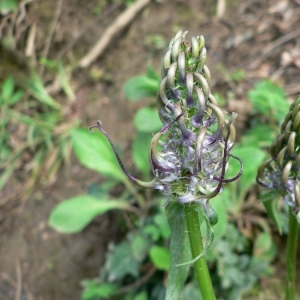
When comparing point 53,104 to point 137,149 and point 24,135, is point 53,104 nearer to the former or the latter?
point 24,135

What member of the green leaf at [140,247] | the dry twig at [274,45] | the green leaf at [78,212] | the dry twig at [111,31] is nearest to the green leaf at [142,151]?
the green leaf at [78,212]

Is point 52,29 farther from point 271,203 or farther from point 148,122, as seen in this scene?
point 271,203

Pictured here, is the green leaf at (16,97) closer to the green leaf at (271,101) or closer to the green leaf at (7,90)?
the green leaf at (7,90)

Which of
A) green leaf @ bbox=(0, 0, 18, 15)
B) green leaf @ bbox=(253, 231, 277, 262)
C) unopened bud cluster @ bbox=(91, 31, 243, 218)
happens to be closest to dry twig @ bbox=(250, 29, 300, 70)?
green leaf @ bbox=(253, 231, 277, 262)

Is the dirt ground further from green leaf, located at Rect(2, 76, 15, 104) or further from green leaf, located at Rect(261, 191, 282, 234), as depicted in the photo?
green leaf, located at Rect(261, 191, 282, 234)

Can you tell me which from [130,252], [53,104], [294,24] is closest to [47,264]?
[130,252]

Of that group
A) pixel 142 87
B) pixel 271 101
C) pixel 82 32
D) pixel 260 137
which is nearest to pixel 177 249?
pixel 142 87

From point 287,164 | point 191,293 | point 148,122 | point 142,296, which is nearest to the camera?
point 287,164
